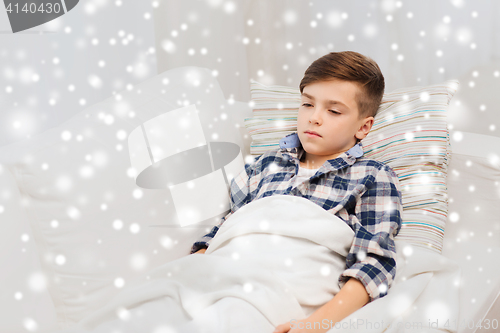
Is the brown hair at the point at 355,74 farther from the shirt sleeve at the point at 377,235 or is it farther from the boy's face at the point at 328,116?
the shirt sleeve at the point at 377,235

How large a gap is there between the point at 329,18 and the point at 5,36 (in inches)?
44.7

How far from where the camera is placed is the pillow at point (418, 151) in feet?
3.08

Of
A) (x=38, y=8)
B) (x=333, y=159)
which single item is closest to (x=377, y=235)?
(x=333, y=159)

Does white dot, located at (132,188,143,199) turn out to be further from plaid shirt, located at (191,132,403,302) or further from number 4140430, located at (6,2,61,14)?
number 4140430, located at (6,2,61,14)

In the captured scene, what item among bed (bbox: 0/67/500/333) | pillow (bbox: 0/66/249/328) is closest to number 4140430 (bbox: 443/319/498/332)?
bed (bbox: 0/67/500/333)

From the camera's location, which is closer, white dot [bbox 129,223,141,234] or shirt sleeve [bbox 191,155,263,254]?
white dot [bbox 129,223,141,234]

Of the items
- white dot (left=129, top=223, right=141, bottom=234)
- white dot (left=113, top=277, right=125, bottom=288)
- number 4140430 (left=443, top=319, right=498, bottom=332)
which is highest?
white dot (left=129, top=223, right=141, bottom=234)

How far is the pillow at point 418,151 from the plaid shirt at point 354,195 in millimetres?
51

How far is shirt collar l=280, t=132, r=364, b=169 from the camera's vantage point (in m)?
0.98

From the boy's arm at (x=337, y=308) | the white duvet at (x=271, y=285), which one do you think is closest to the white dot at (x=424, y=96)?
the white duvet at (x=271, y=285)

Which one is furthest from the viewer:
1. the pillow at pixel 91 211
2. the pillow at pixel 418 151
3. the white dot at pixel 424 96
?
the white dot at pixel 424 96

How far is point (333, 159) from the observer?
0.99 metres

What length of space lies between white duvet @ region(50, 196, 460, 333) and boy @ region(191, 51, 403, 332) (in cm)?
4

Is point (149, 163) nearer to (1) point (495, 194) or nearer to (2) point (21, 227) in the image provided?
(2) point (21, 227)
